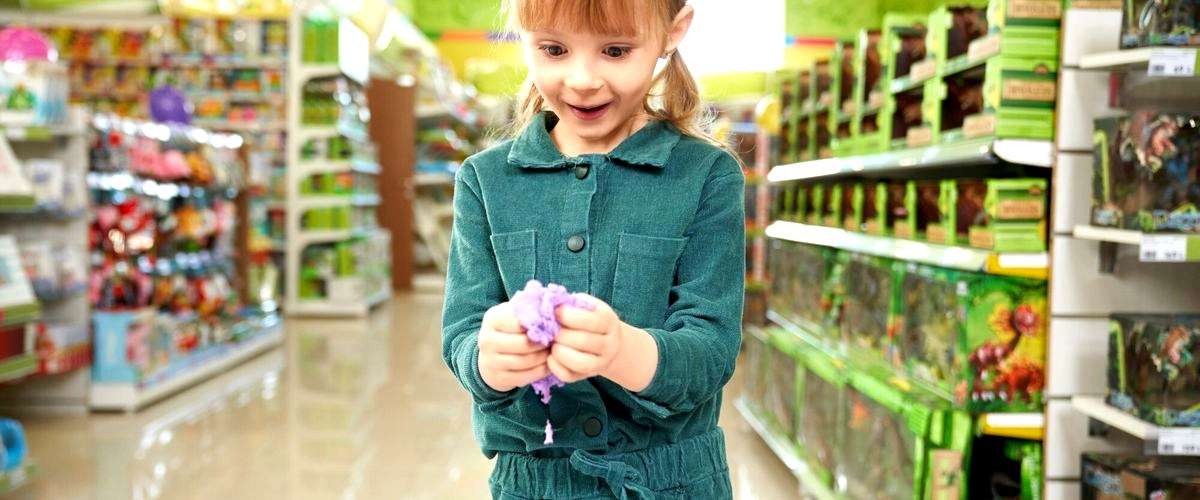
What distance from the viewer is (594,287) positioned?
3.78 ft

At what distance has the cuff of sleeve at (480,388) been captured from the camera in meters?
1.04

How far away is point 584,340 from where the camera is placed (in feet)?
2.99

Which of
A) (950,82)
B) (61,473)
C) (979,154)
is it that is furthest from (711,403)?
(61,473)

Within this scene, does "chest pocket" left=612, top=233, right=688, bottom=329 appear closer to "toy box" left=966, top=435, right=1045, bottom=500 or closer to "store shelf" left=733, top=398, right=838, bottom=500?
"toy box" left=966, top=435, right=1045, bottom=500

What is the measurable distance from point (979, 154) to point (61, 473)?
3.21 m

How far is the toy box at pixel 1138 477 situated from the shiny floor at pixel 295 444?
4.90ft

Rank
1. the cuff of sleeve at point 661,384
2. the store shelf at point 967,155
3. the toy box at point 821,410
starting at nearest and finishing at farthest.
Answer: the cuff of sleeve at point 661,384 → the store shelf at point 967,155 → the toy box at point 821,410

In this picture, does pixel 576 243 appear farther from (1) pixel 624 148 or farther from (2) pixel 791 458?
(2) pixel 791 458

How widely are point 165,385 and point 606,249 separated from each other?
4.75 meters

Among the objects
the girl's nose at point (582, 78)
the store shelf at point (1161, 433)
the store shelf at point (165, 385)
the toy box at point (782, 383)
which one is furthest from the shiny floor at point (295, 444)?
the girl's nose at point (582, 78)

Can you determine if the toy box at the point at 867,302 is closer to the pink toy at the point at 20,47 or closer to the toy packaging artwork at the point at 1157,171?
the toy packaging artwork at the point at 1157,171

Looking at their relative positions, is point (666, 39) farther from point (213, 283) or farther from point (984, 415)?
point (213, 283)

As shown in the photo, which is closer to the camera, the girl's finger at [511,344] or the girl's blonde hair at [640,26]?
the girl's finger at [511,344]

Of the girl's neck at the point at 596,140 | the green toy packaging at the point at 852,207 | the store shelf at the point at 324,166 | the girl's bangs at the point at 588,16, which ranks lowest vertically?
the green toy packaging at the point at 852,207
